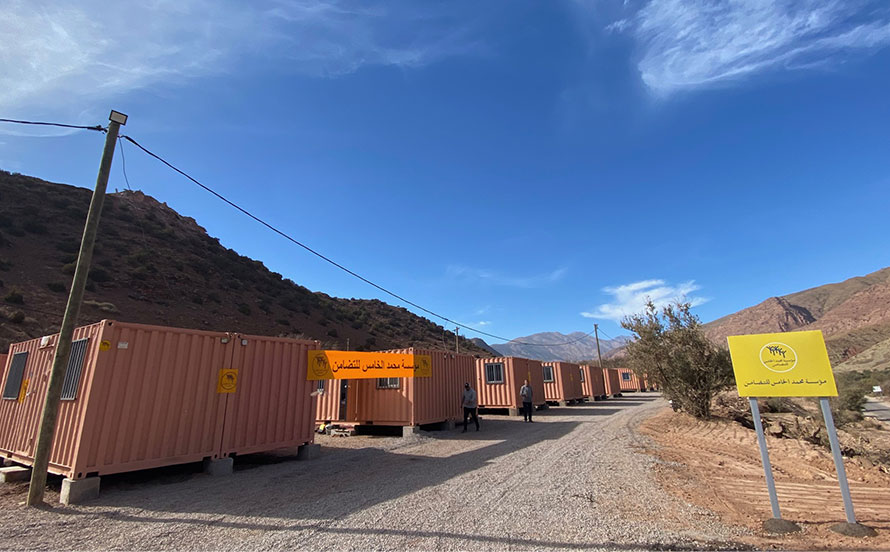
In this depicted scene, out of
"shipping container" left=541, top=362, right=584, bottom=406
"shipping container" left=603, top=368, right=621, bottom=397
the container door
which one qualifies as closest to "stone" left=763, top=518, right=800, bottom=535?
the container door

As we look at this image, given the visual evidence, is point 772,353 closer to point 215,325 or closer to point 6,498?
point 6,498

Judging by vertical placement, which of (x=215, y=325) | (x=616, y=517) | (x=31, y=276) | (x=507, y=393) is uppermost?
(x=31, y=276)

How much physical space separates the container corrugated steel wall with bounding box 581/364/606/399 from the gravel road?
22100 millimetres

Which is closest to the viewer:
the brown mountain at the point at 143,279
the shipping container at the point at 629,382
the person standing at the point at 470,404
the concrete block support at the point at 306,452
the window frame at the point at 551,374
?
the concrete block support at the point at 306,452

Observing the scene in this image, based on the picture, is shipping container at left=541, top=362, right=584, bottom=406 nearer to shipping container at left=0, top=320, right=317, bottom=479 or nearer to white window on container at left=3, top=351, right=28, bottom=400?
shipping container at left=0, top=320, right=317, bottom=479

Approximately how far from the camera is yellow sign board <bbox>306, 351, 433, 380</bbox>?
10547 millimetres

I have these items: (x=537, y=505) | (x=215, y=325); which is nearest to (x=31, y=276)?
(x=215, y=325)

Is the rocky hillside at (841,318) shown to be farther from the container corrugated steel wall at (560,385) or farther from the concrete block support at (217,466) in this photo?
the concrete block support at (217,466)

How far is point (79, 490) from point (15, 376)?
4.98 metres

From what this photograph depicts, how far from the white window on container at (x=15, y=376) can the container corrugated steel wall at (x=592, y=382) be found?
2922cm

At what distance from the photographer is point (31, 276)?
28.3m

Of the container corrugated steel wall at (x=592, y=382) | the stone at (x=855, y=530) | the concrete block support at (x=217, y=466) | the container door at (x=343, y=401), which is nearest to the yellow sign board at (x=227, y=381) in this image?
the concrete block support at (x=217, y=466)

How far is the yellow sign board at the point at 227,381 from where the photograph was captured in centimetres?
845

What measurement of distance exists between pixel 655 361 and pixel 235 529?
14983mm
